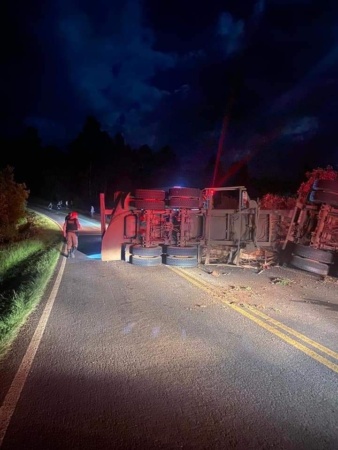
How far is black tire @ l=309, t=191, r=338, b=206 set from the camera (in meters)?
10.2

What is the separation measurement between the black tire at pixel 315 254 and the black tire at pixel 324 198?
4.79 feet

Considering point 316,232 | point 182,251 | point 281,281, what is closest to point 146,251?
point 182,251

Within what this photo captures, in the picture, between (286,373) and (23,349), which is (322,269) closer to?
(286,373)

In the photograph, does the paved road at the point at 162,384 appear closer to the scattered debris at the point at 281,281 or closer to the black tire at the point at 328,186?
the scattered debris at the point at 281,281

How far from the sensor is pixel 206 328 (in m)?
5.41

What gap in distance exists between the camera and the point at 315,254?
32.2 feet

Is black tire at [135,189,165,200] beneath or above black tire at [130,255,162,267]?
above

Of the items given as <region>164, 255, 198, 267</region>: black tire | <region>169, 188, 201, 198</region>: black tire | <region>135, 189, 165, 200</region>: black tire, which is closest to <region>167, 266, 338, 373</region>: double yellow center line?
<region>164, 255, 198, 267</region>: black tire

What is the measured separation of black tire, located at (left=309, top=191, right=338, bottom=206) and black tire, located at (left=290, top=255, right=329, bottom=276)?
179cm

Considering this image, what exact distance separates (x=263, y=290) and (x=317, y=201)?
4.03 metres

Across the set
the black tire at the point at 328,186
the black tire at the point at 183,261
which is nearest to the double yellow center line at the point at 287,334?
the black tire at the point at 183,261

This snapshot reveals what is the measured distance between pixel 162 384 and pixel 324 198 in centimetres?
842

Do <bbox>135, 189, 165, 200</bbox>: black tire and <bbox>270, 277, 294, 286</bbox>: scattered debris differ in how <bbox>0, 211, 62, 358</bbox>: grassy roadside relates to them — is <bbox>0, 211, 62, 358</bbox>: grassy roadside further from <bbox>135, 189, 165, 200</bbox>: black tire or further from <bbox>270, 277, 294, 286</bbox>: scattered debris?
<bbox>270, 277, 294, 286</bbox>: scattered debris

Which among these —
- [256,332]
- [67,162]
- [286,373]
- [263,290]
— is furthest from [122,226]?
[67,162]
